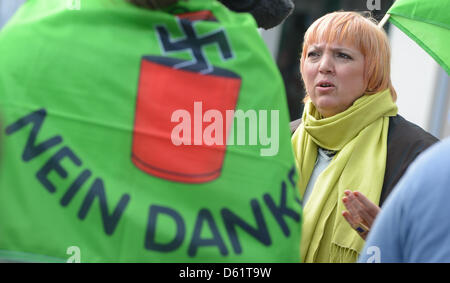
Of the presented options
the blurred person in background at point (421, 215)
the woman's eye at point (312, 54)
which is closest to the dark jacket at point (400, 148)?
the woman's eye at point (312, 54)

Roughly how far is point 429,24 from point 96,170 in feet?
6.71

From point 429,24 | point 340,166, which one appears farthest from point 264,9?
point 429,24

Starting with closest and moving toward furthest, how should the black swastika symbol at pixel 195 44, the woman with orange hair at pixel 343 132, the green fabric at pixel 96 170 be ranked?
the green fabric at pixel 96 170 < the black swastika symbol at pixel 195 44 < the woman with orange hair at pixel 343 132

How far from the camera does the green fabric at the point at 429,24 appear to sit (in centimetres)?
336

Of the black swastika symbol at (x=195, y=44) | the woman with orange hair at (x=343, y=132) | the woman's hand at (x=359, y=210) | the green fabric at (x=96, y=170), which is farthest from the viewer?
the woman with orange hair at (x=343, y=132)

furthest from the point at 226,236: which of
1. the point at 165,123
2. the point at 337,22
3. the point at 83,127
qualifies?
the point at 337,22

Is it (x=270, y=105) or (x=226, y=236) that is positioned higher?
(x=270, y=105)

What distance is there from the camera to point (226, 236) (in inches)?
74.9

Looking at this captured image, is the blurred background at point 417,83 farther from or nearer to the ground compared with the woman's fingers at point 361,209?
nearer to the ground

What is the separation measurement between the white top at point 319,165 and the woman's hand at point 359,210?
21.3 inches

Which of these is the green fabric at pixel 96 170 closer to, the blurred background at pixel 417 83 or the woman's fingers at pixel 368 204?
the woman's fingers at pixel 368 204
